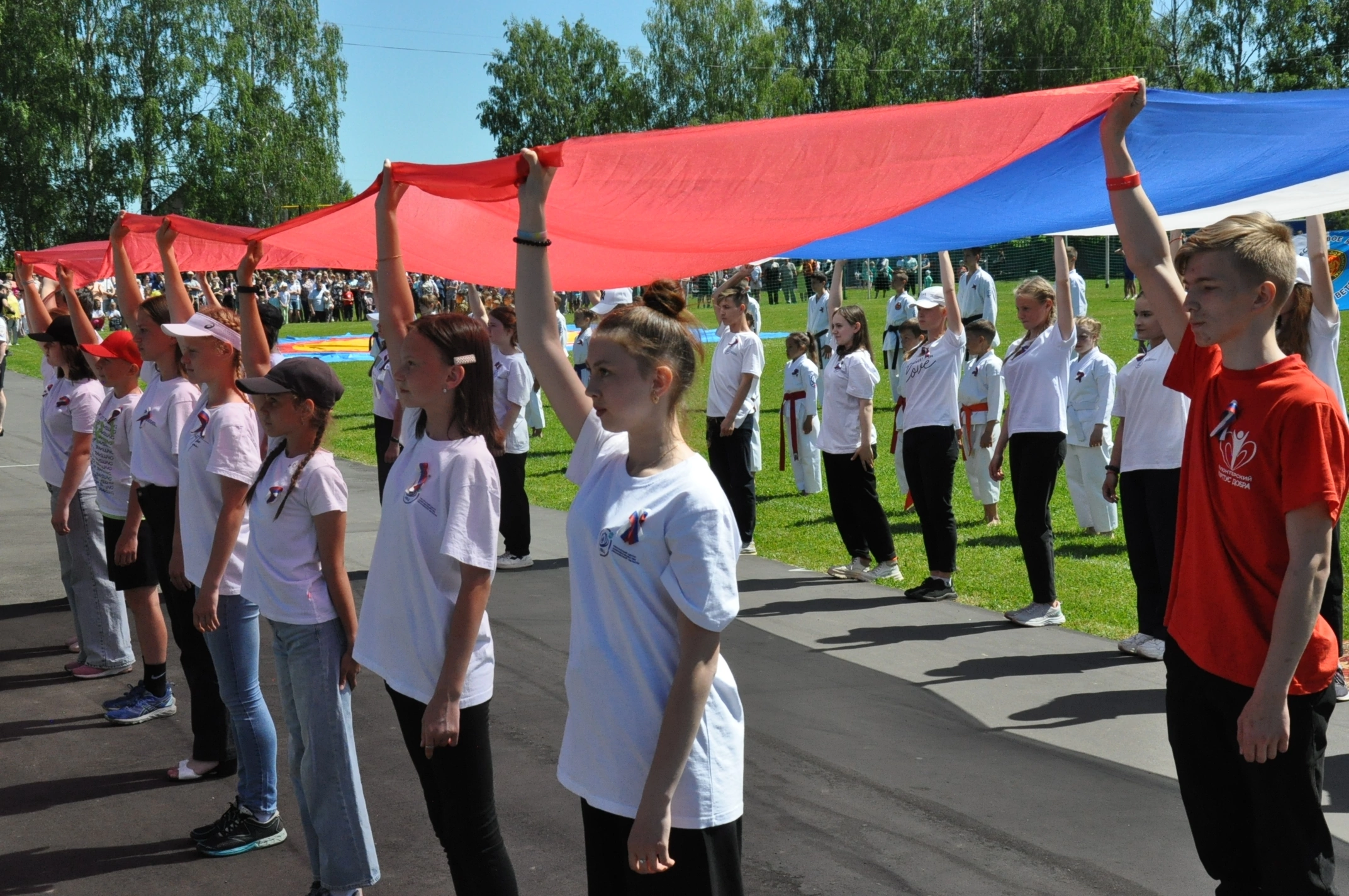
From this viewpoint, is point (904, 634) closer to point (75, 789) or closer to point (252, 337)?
point (252, 337)

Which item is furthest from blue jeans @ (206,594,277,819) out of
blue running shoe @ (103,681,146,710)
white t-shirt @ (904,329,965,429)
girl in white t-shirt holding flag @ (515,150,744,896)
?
white t-shirt @ (904,329,965,429)

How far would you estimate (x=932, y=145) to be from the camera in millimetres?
3738

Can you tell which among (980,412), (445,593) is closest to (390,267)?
Answer: (445,593)

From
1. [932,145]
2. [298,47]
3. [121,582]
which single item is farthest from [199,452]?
[298,47]

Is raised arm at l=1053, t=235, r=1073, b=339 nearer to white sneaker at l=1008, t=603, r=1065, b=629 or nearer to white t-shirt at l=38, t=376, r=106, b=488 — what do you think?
white sneaker at l=1008, t=603, r=1065, b=629

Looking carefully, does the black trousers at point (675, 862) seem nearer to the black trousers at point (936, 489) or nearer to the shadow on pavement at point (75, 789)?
the shadow on pavement at point (75, 789)

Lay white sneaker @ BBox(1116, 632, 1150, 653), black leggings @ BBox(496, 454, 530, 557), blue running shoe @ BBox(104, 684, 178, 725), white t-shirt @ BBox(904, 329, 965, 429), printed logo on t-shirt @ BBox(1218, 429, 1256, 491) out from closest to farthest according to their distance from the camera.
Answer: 1. printed logo on t-shirt @ BBox(1218, 429, 1256, 491)
2. blue running shoe @ BBox(104, 684, 178, 725)
3. white sneaker @ BBox(1116, 632, 1150, 653)
4. white t-shirt @ BBox(904, 329, 965, 429)
5. black leggings @ BBox(496, 454, 530, 557)

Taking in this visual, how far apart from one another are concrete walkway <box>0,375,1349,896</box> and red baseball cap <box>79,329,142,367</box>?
1964 millimetres

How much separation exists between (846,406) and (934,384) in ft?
2.79

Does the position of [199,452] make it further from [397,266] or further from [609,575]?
[609,575]

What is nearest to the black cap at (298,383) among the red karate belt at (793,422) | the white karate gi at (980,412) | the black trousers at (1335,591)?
the black trousers at (1335,591)

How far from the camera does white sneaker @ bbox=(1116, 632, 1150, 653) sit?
723cm

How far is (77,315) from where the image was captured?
6973 mm

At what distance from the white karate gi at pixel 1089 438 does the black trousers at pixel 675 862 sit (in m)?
8.95
